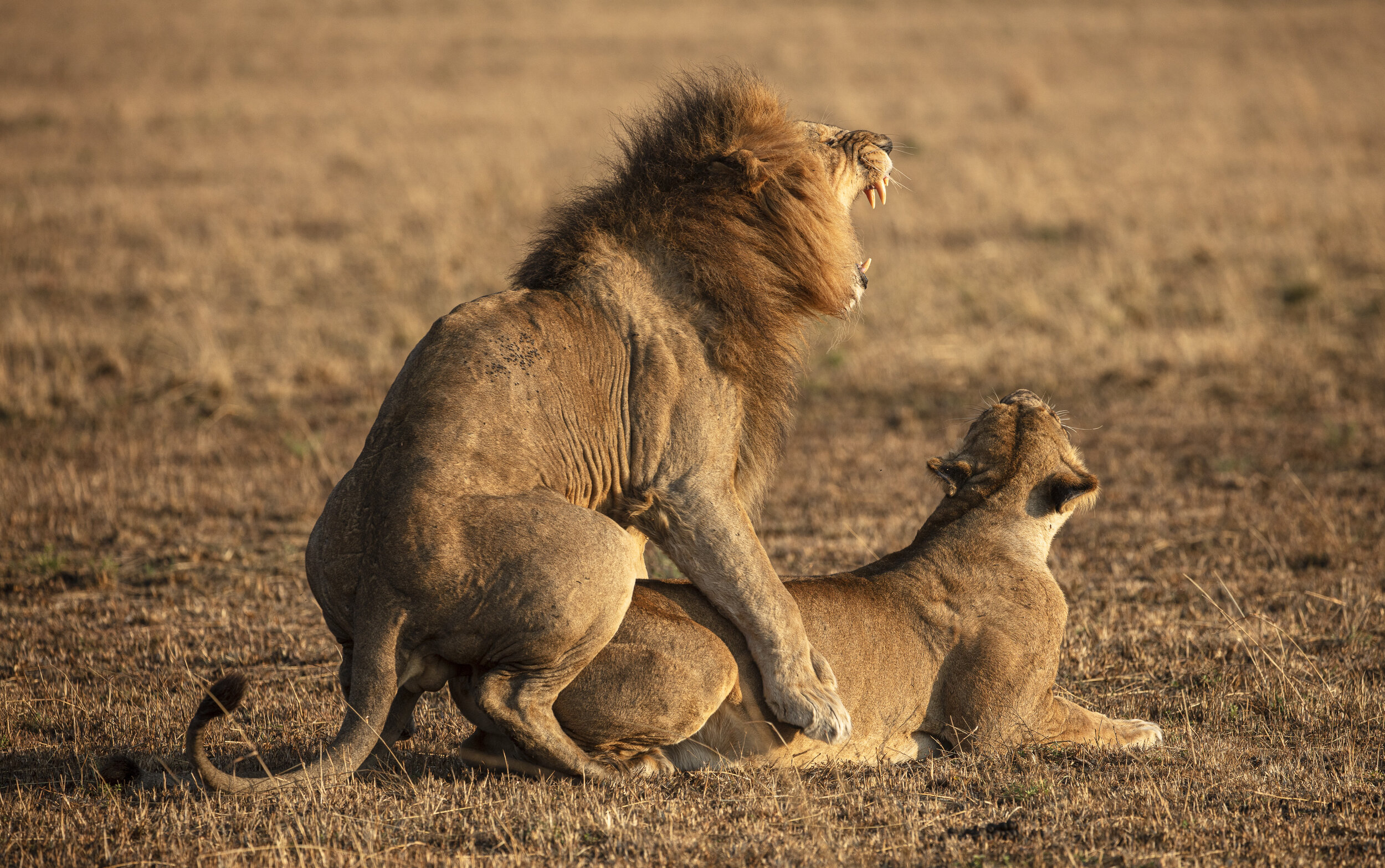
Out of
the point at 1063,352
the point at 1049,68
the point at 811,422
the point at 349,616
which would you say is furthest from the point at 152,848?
the point at 1049,68

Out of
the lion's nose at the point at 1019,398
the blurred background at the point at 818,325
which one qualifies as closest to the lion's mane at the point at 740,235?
the blurred background at the point at 818,325

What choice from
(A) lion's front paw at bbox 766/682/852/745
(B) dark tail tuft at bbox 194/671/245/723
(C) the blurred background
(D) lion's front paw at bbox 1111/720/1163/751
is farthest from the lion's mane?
(B) dark tail tuft at bbox 194/671/245/723

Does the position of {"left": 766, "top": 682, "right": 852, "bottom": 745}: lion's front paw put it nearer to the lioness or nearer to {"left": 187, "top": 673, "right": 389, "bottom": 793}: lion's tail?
the lioness

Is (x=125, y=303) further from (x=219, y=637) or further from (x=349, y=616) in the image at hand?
(x=349, y=616)

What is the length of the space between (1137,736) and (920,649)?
0.97 meters

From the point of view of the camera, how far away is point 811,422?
11.9 m

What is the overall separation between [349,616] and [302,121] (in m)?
24.8

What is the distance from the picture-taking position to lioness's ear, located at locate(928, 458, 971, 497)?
19.5ft

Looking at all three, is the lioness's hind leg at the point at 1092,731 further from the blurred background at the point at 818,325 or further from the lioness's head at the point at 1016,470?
the blurred background at the point at 818,325

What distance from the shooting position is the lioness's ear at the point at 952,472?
5.96m

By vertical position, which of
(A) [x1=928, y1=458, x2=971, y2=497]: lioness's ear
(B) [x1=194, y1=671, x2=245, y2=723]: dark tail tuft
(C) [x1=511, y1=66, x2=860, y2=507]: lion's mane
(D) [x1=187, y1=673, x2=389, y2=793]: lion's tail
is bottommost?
(D) [x1=187, y1=673, x2=389, y2=793]: lion's tail

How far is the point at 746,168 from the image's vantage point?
5.45 m

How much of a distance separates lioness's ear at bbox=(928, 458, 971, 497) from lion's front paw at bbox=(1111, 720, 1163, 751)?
119 centimetres

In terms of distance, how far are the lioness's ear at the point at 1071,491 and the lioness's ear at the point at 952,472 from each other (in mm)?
367
